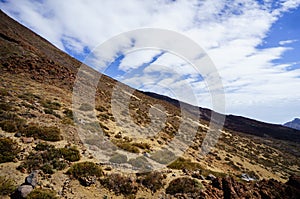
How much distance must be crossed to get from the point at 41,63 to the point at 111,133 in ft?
60.7

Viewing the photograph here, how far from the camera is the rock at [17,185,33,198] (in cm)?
858

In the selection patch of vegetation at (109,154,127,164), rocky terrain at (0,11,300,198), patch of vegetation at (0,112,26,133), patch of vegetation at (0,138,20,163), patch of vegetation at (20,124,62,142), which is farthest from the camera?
patch of vegetation at (109,154,127,164)

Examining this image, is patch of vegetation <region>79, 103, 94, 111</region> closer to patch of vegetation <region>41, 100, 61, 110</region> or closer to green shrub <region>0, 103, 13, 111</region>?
patch of vegetation <region>41, 100, 61, 110</region>

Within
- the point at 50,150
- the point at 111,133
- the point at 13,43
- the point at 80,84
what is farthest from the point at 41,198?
the point at 13,43

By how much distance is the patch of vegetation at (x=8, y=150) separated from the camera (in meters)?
10.6

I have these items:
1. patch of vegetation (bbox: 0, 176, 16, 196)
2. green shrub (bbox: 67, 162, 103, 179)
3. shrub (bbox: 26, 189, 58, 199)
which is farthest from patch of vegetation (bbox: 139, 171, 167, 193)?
patch of vegetation (bbox: 0, 176, 16, 196)

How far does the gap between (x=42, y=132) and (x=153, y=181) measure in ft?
25.7

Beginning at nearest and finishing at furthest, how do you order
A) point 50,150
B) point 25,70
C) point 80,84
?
1. point 50,150
2. point 25,70
3. point 80,84

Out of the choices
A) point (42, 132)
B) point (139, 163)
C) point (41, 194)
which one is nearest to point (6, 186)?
point (41, 194)

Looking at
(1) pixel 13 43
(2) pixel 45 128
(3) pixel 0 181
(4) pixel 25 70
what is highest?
(1) pixel 13 43

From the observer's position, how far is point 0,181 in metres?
9.04

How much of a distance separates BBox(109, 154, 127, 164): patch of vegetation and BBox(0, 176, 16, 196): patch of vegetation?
5.67 metres

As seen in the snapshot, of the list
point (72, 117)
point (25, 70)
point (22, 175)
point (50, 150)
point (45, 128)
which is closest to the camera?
point (22, 175)

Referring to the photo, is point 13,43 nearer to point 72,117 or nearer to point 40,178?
point 72,117
